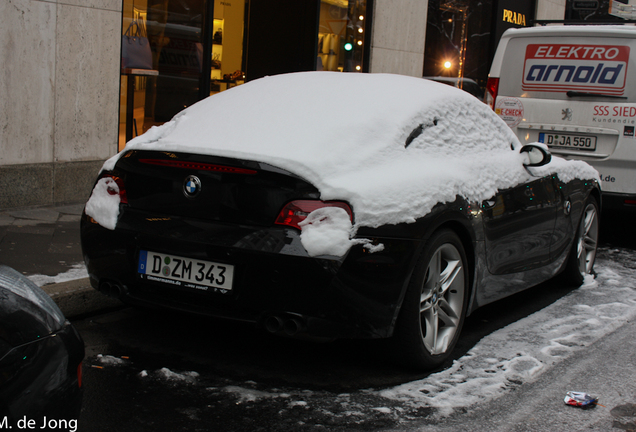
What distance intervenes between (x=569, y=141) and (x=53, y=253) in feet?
17.6

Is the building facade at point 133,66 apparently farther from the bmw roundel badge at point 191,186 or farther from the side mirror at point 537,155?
the side mirror at point 537,155

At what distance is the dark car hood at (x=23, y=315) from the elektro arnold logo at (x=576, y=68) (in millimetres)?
6983

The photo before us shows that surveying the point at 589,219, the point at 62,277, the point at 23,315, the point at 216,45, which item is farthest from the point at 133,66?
the point at 23,315

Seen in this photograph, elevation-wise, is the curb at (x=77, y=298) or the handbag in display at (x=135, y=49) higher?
the handbag in display at (x=135, y=49)

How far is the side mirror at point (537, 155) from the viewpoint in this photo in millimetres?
4836

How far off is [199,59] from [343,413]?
24.7ft

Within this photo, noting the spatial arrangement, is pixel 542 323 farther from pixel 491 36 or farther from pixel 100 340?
pixel 491 36

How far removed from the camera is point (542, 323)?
15.9 feet

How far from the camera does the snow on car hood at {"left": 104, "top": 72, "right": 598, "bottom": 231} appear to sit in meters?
3.44

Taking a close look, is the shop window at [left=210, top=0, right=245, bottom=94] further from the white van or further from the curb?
the curb

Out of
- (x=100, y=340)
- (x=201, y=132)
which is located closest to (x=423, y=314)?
(x=201, y=132)

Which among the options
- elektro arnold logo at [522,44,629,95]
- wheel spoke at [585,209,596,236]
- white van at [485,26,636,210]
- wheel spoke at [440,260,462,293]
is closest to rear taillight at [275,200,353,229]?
wheel spoke at [440,260,462,293]

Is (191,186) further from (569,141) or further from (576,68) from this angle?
(576,68)

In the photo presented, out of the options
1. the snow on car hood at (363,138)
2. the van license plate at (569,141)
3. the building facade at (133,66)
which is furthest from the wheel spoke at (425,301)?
the van license plate at (569,141)
